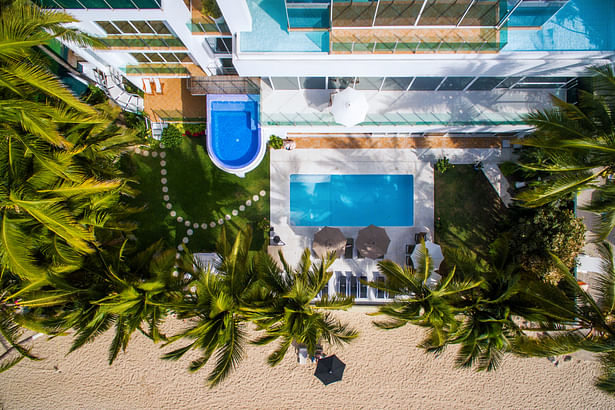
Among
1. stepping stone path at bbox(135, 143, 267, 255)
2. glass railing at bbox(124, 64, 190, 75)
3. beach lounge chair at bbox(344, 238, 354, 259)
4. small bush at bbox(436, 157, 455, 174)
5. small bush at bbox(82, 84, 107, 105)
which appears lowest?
beach lounge chair at bbox(344, 238, 354, 259)

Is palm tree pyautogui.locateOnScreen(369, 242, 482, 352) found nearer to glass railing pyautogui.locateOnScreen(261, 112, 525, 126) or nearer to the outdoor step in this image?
glass railing pyautogui.locateOnScreen(261, 112, 525, 126)

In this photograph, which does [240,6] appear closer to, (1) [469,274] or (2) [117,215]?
(2) [117,215]

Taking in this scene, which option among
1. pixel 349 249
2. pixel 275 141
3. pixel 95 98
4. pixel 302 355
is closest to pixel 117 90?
pixel 95 98

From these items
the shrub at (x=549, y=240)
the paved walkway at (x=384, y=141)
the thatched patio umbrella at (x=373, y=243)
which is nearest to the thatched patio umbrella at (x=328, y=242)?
the thatched patio umbrella at (x=373, y=243)

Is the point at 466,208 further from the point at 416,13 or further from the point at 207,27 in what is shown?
the point at 207,27

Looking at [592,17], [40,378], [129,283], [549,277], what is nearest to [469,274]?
[549,277]

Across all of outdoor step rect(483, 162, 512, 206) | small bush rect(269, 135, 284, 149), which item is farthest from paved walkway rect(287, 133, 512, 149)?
outdoor step rect(483, 162, 512, 206)
